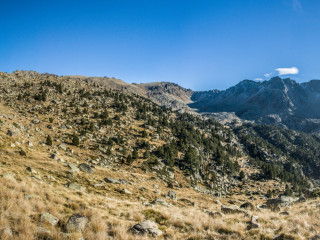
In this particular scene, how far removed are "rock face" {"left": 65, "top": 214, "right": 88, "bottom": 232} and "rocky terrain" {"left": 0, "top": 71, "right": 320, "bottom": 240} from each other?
43 millimetres

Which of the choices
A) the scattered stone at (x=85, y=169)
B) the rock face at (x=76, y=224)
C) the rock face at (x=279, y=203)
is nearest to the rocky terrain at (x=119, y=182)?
the rock face at (x=76, y=224)

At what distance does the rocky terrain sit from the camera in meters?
8.14

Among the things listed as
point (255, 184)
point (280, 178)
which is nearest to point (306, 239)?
point (255, 184)

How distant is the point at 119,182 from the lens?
25.5 meters

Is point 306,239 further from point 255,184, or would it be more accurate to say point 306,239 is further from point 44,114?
point 255,184

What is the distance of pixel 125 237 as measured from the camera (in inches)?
274

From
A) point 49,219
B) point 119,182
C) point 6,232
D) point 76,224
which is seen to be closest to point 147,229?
point 76,224

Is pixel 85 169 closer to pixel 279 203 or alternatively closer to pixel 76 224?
pixel 76 224

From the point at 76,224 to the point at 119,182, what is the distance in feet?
61.6

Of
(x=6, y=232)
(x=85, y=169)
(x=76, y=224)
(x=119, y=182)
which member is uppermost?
(x=6, y=232)

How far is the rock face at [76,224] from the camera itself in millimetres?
7188

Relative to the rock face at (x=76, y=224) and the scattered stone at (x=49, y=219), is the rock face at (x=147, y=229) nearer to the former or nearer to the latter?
the rock face at (x=76, y=224)

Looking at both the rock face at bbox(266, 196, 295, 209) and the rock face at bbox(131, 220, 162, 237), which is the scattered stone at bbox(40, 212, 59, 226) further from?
the rock face at bbox(266, 196, 295, 209)

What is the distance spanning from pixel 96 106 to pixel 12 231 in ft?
232
